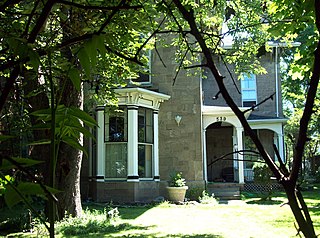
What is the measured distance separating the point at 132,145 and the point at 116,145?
0.71 metres

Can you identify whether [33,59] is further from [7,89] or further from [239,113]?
[239,113]

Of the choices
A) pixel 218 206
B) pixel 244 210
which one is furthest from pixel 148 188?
pixel 244 210

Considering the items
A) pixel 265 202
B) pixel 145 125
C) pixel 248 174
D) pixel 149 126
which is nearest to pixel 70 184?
pixel 145 125

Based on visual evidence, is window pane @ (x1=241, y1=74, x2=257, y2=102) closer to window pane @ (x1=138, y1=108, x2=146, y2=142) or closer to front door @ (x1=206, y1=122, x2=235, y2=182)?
front door @ (x1=206, y1=122, x2=235, y2=182)

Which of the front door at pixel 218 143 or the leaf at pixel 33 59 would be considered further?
the front door at pixel 218 143

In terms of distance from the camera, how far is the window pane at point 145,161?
15.5m

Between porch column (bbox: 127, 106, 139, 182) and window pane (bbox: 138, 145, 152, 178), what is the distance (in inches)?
16.5

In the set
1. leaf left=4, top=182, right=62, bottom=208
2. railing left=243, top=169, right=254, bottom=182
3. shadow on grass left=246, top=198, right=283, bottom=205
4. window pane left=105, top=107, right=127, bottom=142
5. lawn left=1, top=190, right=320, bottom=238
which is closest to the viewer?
leaf left=4, top=182, right=62, bottom=208

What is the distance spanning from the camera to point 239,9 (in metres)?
10.7

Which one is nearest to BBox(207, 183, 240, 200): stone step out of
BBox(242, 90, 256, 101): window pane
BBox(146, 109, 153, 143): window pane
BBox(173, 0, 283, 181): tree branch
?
BBox(146, 109, 153, 143): window pane

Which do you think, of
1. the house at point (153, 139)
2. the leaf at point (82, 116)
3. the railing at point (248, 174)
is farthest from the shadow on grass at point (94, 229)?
the railing at point (248, 174)

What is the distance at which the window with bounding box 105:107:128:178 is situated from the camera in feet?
50.3

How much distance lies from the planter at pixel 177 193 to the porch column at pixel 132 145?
1301 mm

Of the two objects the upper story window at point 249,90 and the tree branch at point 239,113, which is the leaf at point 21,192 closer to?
the tree branch at point 239,113
